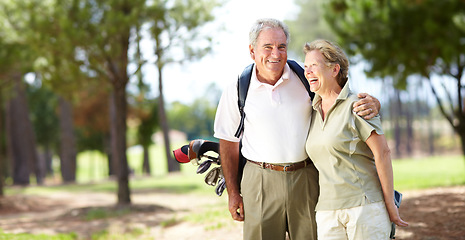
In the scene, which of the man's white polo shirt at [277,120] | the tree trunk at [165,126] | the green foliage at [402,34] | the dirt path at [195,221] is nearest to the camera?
the man's white polo shirt at [277,120]

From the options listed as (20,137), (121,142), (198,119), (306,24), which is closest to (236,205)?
(121,142)

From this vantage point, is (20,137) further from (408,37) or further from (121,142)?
(408,37)

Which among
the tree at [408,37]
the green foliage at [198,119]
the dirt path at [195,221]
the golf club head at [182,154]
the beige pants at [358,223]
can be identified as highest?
the green foliage at [198,119]

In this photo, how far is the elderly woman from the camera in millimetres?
2580

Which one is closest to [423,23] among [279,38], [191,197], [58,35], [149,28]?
[149,28]

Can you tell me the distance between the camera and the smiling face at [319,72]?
8.96ft

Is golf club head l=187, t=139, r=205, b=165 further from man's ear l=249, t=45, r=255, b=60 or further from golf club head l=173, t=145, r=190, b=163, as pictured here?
man's ear l=249, t=45, r=255, b=60

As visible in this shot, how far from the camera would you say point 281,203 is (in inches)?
121

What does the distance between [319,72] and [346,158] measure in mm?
514

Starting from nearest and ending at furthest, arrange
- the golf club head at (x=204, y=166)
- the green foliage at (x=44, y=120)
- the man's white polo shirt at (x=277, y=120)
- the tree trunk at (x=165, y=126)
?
the man's white polo shirt at (x=277, y=120)
the golf club head at (x=204, y=166)
the tree trunk at (x=165, y=126)
the green foliage at (x=44, y=120)

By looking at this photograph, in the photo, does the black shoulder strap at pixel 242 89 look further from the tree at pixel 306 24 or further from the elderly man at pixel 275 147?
the tree at pixel 306 24

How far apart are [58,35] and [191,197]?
578cm

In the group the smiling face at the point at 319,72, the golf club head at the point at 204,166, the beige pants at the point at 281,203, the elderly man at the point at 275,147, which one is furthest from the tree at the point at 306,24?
the smiling face at the point at 319,72

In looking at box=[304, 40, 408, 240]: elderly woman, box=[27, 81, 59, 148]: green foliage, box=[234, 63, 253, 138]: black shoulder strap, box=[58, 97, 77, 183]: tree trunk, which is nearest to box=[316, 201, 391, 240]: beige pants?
box=[304, 40, 408, 240]: elderly woman
